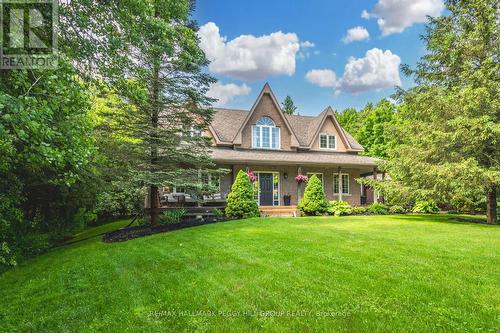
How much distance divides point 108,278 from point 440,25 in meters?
17.4

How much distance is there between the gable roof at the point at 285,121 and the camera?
19.9m

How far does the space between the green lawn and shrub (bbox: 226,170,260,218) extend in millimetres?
6477


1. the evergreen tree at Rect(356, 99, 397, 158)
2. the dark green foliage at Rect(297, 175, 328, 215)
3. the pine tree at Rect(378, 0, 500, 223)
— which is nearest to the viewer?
the pine tree at Rect(378, 0, 500, 223)

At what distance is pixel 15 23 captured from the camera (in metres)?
5.23

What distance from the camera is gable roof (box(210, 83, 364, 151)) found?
1989cm

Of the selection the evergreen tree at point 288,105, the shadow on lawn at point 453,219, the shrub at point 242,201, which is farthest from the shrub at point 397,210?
the evergreen tree at point 288,105

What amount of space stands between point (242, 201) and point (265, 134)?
284 inches

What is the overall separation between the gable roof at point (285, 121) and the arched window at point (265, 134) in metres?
0.88

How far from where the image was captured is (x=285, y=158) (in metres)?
18.9

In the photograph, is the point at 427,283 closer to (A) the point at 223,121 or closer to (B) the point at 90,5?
(B) the point at 90,5

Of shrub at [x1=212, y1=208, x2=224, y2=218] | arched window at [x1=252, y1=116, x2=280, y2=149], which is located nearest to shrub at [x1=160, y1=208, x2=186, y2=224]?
shrub at [x1=212, y1=208, x2=224, y2=218]

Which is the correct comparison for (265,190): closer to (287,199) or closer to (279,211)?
(287,199)

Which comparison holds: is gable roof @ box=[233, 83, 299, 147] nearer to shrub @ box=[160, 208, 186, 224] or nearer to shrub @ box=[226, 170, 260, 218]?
shrub @ box=[226, 170, 260, 218]

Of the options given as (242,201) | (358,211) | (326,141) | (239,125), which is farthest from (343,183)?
(242,201)
